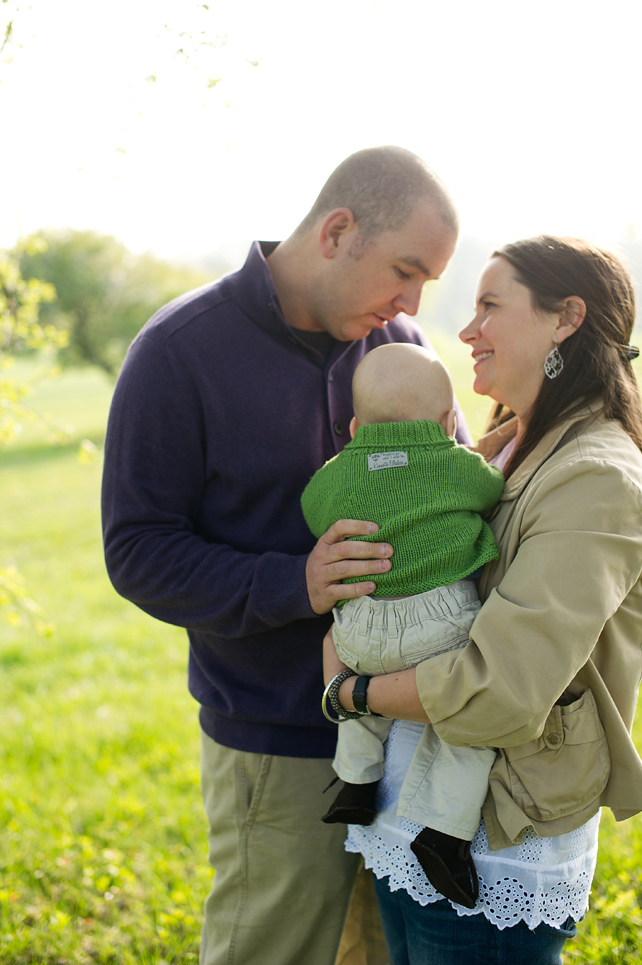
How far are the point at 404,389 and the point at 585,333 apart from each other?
505mm

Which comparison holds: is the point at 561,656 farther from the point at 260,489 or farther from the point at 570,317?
the point at 260,489

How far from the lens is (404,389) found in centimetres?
197

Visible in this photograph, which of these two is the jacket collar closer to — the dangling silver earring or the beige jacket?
the beige jacket

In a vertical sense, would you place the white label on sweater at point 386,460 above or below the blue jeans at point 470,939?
above

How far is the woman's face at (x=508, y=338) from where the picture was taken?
1.95 metres

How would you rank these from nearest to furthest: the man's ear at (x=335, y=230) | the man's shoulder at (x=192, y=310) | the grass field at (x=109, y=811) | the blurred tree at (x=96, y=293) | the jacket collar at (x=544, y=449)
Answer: the jacket collar at (x=544, y=449) < the man's shoulder at (x=192, y=310) < the man's ear at (x=335, y=230) < the grass field at (x=109, y=811) < the blurred tree at (x=96, y=293)

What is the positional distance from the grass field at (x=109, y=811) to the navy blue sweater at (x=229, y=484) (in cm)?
86

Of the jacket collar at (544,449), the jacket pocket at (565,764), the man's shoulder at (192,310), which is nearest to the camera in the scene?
the jacket pocket at (565,764)

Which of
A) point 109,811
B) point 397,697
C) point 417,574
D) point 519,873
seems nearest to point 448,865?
point 519,873

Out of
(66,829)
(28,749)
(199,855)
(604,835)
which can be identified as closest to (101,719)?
(28,749)

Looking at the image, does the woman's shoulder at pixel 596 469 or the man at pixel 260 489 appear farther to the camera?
the man at pixel 260 489

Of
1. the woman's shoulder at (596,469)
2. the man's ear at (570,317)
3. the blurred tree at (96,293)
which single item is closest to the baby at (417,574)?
the woman's shoulder at (596,469)

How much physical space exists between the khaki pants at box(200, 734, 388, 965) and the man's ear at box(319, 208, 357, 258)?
1732 millimetres

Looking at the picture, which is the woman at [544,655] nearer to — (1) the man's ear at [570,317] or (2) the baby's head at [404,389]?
(1) the man's ear at [570,317]
